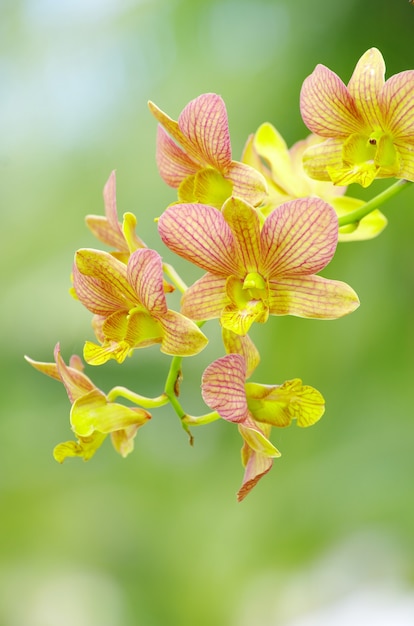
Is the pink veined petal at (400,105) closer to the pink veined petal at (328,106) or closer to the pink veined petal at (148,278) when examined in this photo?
the pink veined petal at (328,106)

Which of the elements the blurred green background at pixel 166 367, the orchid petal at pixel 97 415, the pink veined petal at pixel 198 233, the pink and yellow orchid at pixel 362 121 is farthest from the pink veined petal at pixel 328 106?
the blurred green background at pixel 166 367

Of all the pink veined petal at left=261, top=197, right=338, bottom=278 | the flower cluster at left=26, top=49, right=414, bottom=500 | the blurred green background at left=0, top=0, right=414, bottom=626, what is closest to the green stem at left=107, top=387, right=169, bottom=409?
the flower cluster at left=26, top=49, right=414, bottom=500

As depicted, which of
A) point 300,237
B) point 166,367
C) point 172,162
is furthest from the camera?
point 166,367

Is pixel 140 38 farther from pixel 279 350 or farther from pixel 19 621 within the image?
pixel 19 621

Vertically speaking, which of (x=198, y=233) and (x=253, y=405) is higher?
(x=198, y=233)

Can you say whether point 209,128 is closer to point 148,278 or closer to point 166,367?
point 148,278

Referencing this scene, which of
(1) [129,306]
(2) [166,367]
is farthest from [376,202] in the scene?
(2) [166,367]
